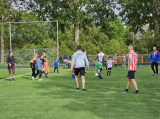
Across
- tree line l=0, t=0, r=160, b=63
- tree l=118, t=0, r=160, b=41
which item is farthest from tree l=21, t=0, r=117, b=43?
tree l=118, t=0, r=160, b=41

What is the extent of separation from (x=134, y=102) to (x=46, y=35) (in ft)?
199

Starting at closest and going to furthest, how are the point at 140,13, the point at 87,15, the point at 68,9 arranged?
the point at 68,9 < the point at 87,15 < the point at 140,13

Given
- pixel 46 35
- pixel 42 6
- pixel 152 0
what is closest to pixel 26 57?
pixel 42 6

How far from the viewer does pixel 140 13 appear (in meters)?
39.8

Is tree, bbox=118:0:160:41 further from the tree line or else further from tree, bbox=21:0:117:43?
tree, bbox=21:0:117:43

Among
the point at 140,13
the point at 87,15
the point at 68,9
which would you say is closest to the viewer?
the point at 68,9

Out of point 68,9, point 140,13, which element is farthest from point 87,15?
point 140,13

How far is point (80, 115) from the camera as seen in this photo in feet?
18.6

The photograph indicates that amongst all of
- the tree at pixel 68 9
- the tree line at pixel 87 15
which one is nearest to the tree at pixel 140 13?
the tree line at pixel 87 15

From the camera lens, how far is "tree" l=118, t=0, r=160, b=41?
3762 centimetres

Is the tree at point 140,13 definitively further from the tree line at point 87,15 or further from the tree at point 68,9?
the tree at point 68,9

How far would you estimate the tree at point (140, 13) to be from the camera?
123 ft

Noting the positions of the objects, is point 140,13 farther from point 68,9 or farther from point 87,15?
point 68,9

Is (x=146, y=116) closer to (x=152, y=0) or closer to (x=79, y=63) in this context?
(x=79, y=63)
